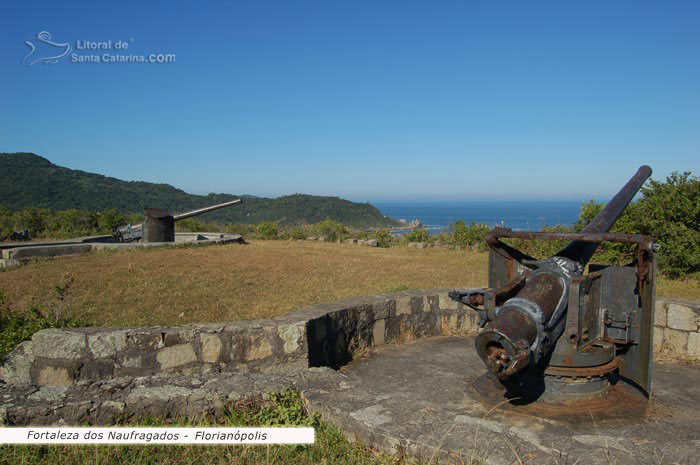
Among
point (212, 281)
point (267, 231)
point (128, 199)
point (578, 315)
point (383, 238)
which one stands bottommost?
point (212, 281)

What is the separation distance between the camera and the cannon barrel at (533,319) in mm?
2982

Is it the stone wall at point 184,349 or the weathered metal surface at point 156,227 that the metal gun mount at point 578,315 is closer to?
the stone wall at point 184,349

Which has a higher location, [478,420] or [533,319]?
[533,319]

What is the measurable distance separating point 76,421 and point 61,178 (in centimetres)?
5750

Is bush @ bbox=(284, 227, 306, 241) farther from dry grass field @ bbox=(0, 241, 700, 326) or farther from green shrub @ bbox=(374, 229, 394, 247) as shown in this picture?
dry grass field @ bbox=(0, 241, 700, 326)

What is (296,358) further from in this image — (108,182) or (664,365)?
(108,182)

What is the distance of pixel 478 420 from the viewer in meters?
3.09

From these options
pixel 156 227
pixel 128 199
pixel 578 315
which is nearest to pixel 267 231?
pixel 156 227

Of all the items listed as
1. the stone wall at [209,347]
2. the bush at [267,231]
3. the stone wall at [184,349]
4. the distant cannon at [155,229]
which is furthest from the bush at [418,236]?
the stone wall at [184,349]

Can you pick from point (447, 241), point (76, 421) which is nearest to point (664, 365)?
point (76, 421)

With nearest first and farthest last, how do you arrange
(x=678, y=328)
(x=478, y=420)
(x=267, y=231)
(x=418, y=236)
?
1. (x=478, y=420)
2. (x=678, y=328)
3. (x=418, y=236)
4. (x=267, y=231)

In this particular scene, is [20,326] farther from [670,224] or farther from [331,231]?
[331,231]

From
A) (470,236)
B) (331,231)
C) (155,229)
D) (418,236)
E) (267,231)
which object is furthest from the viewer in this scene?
(267,231)

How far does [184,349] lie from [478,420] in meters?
2.43
